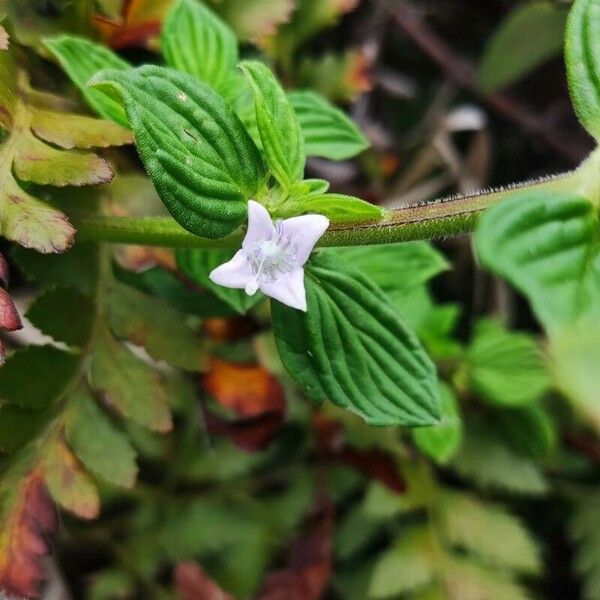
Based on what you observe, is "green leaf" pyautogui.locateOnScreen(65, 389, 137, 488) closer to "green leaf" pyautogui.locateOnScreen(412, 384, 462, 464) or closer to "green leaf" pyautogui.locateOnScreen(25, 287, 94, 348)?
"green leaf" pyautogui.locateOnScreen(25, 287, 94, 348)

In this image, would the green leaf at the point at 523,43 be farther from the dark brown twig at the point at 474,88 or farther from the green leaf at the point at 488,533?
the green leaf at the point at 488,533

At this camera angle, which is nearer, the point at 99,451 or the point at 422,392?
the point at 422,392

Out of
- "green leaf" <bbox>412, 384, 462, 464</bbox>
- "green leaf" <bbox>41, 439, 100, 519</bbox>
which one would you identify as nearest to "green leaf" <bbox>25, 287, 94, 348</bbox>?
"green leaf" <bbox>41, 439, 100, 519</bbox>

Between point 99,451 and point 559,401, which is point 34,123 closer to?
point 99,451

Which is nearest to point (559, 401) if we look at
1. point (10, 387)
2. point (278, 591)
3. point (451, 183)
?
point (451, 183)

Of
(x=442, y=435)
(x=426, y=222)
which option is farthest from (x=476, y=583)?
(x=426, y=222)

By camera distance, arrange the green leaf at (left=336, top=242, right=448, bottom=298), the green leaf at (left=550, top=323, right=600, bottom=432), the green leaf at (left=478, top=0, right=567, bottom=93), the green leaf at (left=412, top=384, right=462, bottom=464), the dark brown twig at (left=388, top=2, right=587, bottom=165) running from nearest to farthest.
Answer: the green leaf at (left=550, top=323, right=600, bottom=432) → the green leaf at (left=336, top=242, right=448, bottom=298) → the green leaf at (left=412, top=384, right=462, bottom=464) → the green leaf at (left=478, top=0, right=567, bottom=93) → the dark brown twig at (left=388, top=2, right=587, bottom=165)

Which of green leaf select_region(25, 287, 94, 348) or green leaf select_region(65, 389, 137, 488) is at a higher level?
green leaf select_region(25, 287, 94, 348)
